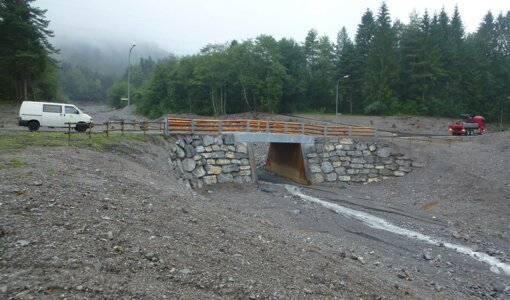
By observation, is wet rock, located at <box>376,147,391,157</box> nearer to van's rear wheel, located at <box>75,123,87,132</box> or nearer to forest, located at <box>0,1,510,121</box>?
van's rear wheel, located at <box>75,123,87,132</box>

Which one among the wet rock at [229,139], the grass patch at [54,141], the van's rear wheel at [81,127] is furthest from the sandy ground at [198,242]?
the wet rock at [229,139]

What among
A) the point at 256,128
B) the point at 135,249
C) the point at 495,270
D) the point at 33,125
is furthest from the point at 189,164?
the point at 495,270

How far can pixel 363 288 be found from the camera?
893 centimetres

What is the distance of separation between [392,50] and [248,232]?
62.6m

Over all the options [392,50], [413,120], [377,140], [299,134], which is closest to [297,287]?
[299,134]

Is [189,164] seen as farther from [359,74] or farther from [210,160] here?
[359,74]

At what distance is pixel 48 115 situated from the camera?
23156mm

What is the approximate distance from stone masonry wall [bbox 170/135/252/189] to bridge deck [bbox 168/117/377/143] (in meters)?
0.79

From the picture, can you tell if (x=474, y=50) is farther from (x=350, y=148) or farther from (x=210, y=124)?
(x=210, y=124)

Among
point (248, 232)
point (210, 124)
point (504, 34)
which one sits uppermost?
point (504, 34)

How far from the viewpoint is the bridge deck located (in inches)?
1009

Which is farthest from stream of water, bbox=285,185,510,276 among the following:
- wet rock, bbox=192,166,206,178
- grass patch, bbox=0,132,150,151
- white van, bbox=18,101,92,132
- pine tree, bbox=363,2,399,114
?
pine tree, bbox=363,2,399,114

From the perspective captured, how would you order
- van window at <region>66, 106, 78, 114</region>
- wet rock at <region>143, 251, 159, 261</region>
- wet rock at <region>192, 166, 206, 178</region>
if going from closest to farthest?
wet rock at <region>143, 251, 159, 261</region> < van window at <region>66, 106, 78, 114</region> < wet rock at <region>192, 166, 206, 178</region>

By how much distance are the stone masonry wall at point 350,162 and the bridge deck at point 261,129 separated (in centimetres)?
115
